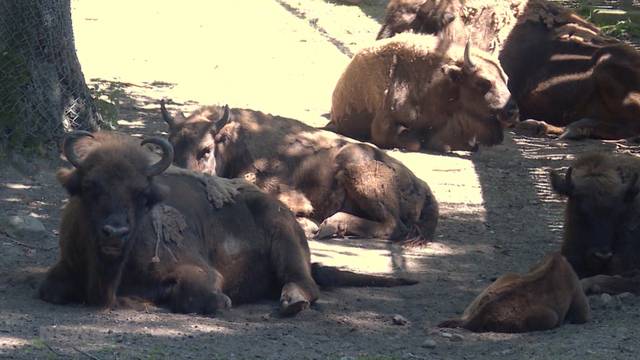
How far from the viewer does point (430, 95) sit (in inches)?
575

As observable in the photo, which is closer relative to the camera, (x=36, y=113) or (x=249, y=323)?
(x=249, y=323)

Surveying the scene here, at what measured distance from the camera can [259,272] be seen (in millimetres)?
8766

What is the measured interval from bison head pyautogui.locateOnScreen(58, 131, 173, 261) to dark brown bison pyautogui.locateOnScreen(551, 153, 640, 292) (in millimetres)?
3479

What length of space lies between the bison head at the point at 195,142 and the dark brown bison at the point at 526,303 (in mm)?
3660

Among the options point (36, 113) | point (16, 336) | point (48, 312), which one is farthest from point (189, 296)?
point (36, 113)

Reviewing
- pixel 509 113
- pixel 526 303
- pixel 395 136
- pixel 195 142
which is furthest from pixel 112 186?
pixel 509 113

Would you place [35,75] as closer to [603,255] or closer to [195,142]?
[195,142]

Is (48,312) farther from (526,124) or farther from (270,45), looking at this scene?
(270,45)

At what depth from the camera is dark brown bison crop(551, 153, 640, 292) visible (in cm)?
932

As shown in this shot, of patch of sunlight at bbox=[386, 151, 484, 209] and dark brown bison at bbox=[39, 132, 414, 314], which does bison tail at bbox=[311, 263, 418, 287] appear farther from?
patch of sunlight at bbox=[386, 151, 484, 209]

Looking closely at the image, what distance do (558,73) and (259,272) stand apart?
925 cm

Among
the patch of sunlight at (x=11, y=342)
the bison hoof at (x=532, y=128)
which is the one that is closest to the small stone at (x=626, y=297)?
the patch of sunlight at (x=11, y=342)

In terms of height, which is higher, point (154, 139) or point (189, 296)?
point (154, 139)

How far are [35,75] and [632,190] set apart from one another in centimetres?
618
